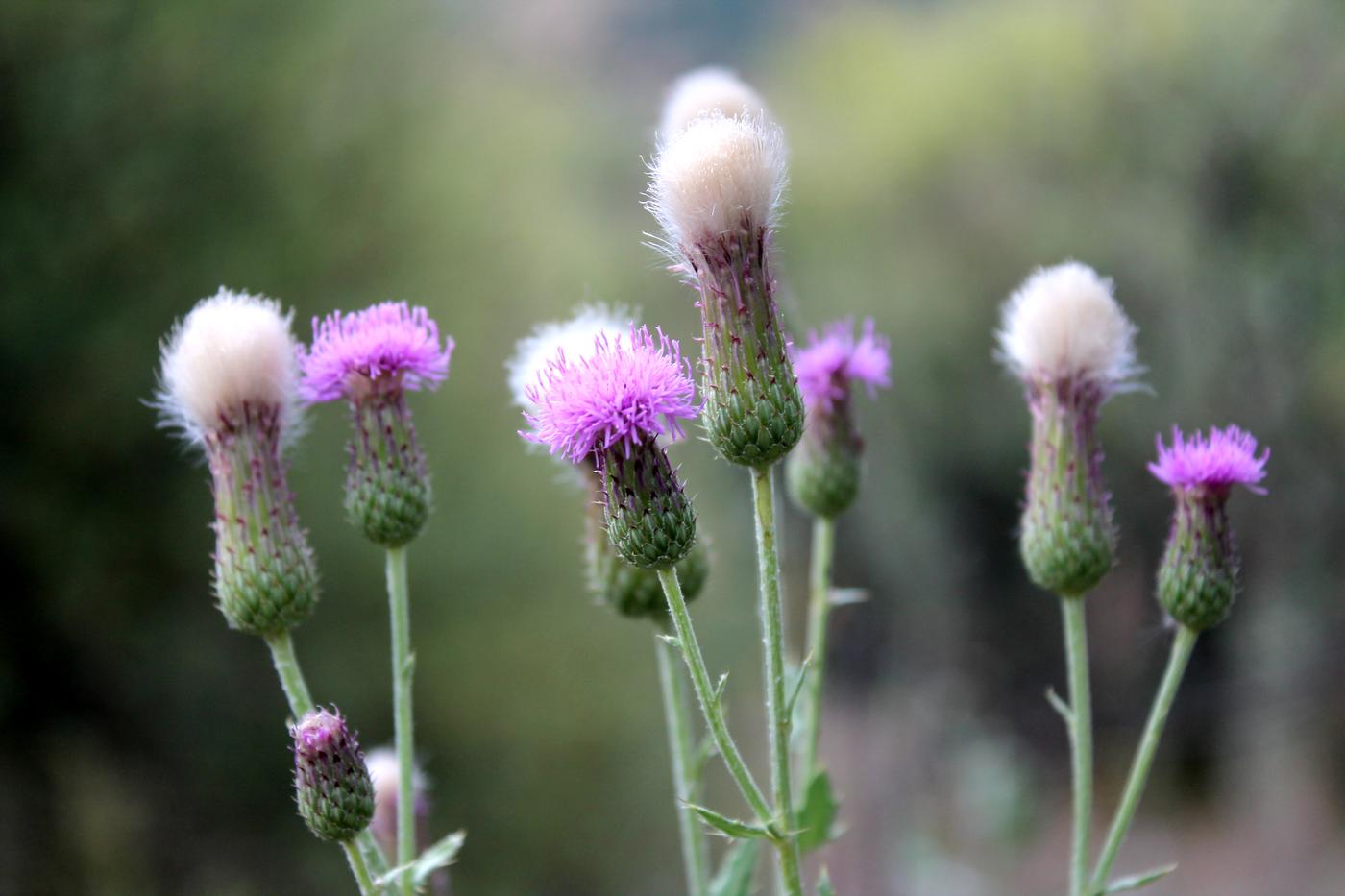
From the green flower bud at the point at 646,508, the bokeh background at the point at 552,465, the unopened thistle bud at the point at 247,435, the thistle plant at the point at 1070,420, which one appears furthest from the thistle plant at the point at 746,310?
the bokeh background at the point at 552,465

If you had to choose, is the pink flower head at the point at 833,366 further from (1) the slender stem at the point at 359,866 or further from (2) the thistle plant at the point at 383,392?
(1) the slender stem at the point at 359,866

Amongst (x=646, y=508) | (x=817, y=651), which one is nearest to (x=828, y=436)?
(x=817, y=651)

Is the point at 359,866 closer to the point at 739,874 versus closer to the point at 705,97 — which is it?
the point at 739,874

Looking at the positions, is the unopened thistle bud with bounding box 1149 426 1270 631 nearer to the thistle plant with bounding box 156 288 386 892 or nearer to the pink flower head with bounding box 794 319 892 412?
the pink flower head with bounding box 794 319 892 412

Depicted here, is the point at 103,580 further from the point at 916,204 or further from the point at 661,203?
the point at 916,204

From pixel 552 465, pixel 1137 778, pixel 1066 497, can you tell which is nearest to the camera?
pixel 1137 778
